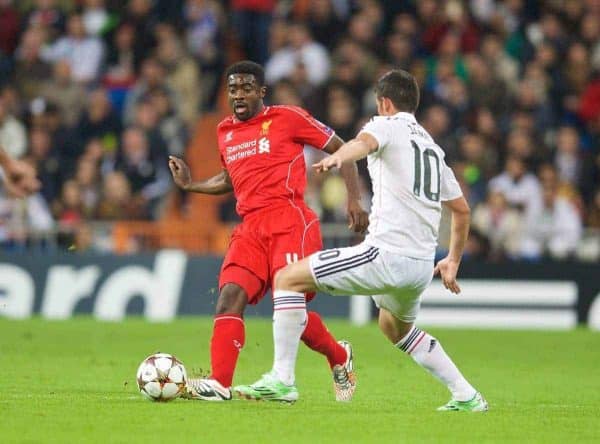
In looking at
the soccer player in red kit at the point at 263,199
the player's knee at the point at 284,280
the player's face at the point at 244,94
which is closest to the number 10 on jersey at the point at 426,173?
the soccer player in red kit at the point at 263,199

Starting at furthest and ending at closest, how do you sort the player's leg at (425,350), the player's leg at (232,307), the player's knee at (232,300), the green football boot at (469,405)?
the player's knee at (232,300) → the player's leg at (232,307) → the green football boot at (469,405) → the player's leg at (425,350)

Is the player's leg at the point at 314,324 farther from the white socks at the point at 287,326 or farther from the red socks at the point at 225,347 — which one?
the white socks at the point at 287,326

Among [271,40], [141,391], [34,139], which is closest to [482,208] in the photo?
[271,40]

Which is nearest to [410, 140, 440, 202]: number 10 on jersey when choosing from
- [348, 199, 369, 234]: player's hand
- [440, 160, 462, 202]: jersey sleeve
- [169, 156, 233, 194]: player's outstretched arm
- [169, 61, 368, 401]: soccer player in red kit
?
[440, 160, 462, 202]: jersey sleeve

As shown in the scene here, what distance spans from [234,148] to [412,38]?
12.0m

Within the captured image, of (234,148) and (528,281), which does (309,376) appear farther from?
(528,281)

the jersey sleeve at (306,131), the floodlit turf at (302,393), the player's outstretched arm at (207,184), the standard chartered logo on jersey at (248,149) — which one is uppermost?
the jersey sleeve at (306,131)

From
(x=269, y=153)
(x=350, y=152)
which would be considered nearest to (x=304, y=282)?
(x=350, y=152)

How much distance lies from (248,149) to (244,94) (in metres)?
0.37

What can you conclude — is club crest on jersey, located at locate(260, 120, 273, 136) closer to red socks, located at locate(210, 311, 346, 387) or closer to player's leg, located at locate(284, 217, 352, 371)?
player's leg, located at locate(284, 217, 352, 371)

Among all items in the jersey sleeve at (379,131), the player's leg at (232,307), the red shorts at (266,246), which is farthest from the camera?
the red shorts at (266,246)

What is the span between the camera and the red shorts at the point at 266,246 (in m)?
9.55

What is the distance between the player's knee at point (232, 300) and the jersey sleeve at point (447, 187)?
1.49 metres

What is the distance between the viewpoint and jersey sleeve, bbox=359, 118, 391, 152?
846cm
